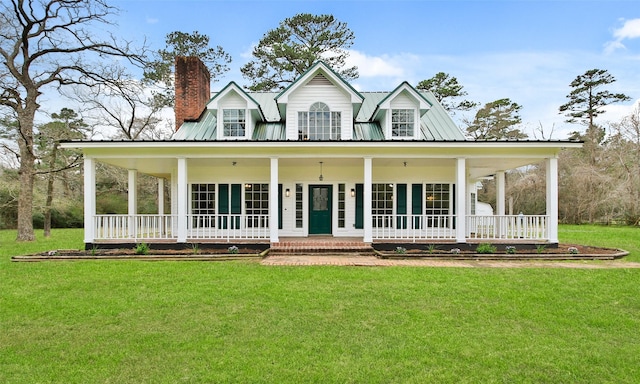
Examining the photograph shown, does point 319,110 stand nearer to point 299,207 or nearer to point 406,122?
point 406,122

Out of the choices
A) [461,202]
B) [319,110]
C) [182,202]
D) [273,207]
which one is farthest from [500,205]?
[182,202]

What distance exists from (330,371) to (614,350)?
130 inches

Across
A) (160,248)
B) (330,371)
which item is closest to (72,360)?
(330,371)

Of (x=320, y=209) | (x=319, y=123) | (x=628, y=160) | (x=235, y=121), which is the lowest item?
(x=320, y=209)

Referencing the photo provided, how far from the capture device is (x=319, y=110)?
13.0 m

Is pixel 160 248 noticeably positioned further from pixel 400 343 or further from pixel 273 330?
pixel 400 343

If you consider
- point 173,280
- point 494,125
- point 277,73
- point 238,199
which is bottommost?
point 173,280

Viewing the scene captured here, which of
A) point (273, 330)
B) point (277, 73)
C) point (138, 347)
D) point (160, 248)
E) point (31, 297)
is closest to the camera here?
point (138, 347)

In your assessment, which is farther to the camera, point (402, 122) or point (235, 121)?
point (235, 121)

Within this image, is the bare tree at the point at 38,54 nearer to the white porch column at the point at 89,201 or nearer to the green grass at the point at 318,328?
the white porch column at the point at 89,201

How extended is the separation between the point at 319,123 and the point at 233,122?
326 centimetres

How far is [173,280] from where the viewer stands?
24.1ft

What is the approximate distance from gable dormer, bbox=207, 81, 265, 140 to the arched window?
5.86 ft

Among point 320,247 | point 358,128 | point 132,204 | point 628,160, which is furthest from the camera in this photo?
point 628,160
